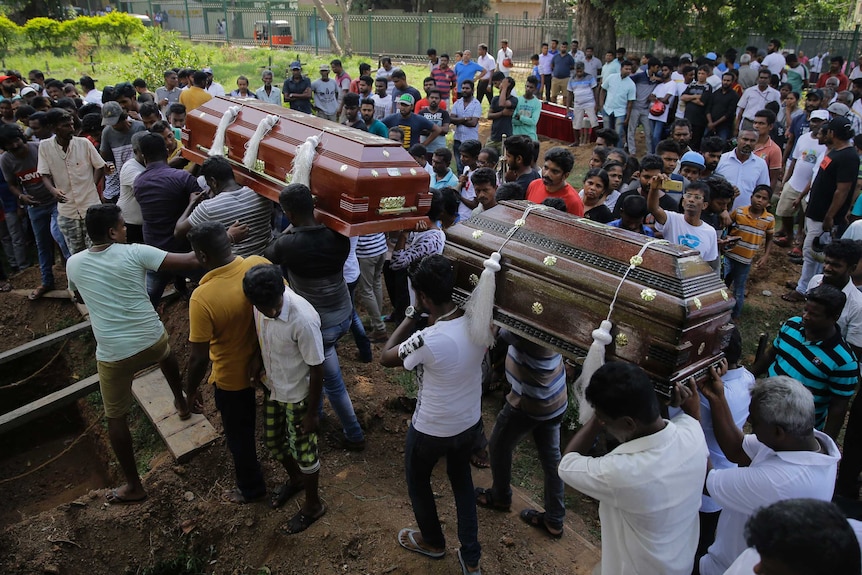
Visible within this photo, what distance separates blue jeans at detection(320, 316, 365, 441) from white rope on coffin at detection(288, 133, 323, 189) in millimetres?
960

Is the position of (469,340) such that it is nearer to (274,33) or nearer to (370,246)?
(370,246)

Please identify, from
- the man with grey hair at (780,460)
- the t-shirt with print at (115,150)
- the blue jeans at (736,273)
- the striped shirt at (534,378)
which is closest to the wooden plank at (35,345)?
the t-shirt with print at (115,150)

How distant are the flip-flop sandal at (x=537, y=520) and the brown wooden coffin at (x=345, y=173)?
75.5 inches

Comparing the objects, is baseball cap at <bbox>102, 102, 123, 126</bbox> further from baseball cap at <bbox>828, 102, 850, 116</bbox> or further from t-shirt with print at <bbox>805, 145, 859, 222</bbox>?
baseball cap at <bbox>828, 102, 850, 116</bbox>

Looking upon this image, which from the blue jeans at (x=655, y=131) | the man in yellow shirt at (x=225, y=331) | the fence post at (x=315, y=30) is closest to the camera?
the man in yellow shirt at (x=225, y=331)

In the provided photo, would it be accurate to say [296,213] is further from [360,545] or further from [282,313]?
[360,545]

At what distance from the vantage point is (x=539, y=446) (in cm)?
321

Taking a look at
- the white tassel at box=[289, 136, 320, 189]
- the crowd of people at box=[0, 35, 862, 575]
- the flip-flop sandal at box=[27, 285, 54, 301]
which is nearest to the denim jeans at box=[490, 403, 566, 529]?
the crowd of people at box=[0, 35, 862, 575]

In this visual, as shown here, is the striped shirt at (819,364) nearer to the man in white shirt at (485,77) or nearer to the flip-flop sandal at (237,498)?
the flip-flop sandal at (237,498)

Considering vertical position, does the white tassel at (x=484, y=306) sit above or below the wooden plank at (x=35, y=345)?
above

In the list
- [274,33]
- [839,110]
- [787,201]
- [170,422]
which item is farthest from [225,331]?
[274,33]

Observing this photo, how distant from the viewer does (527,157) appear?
4.91 metres

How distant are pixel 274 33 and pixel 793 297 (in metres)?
23.7

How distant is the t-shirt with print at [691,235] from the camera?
164 inches
